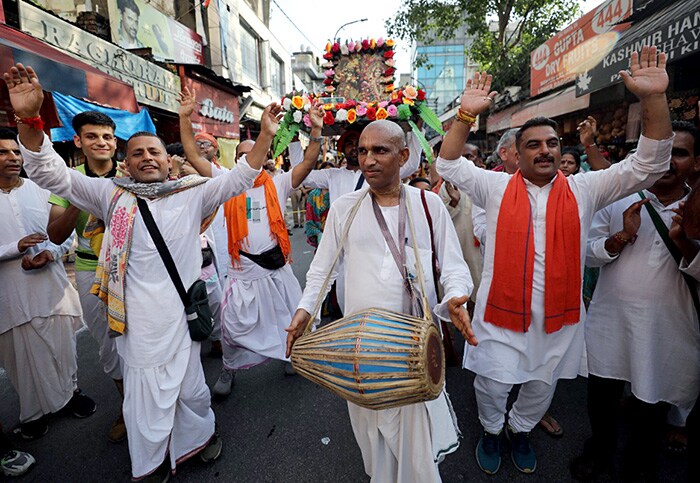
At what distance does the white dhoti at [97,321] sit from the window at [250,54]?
1755cm

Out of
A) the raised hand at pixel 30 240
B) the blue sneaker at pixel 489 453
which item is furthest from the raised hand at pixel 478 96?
the raised hand at pixel 30 240

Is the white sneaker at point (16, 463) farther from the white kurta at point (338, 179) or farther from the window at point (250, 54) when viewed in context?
the window at point (250, 54)

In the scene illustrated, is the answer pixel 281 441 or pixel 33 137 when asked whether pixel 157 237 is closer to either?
pixel 33 137

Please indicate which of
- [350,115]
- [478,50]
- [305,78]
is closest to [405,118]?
[350,115]

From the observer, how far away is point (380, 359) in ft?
5.14

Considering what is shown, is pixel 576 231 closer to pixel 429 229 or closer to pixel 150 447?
pixel 429 229

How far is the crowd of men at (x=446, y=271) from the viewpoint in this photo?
1.99 metres

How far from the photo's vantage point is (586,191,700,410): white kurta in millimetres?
2178

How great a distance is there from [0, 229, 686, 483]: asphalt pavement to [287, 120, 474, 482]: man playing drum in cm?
61

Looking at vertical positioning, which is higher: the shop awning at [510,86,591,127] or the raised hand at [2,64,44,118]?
the shop awning at [510,86,591,127]

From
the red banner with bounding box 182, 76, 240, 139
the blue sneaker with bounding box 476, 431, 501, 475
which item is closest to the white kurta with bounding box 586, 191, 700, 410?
the blue sneaker with bounding box 476, 431, 501, 475

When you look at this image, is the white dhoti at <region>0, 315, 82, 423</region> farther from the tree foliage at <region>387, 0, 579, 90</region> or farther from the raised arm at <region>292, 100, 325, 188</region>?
the tree foliage at <region>387, 0, 579, 90</region>

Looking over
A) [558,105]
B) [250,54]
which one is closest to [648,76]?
[558,105]

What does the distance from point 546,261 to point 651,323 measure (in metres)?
0.68
